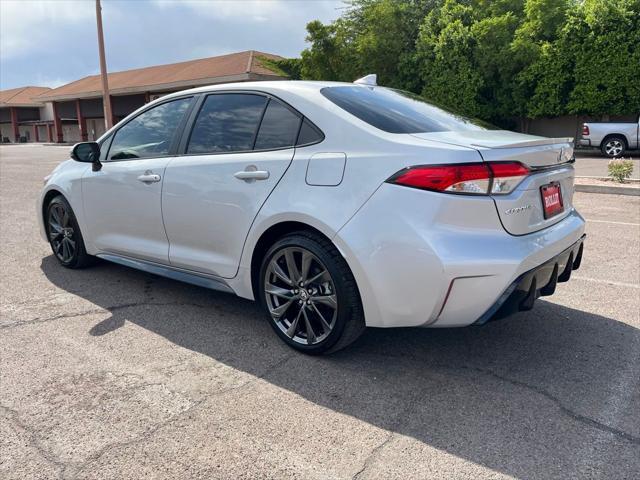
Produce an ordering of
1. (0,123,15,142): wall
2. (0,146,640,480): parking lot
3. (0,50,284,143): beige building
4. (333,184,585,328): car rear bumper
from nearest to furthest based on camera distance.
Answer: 1. (0,146,640,480): parking lot
2. (333,184,585,328): car rear bumper
3. (0,50,284,143): beige building
4. (0,123,15,142): wall

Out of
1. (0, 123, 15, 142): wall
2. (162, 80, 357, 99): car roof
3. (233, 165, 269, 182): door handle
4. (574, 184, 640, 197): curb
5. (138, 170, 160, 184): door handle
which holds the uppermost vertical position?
(0, 123, 15, 142): wall

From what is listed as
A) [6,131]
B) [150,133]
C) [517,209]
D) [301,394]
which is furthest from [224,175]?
[6,131]

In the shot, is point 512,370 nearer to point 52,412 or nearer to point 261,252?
point 261,252

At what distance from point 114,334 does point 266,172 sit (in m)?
1.56

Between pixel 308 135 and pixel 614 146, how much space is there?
1848 centimetres

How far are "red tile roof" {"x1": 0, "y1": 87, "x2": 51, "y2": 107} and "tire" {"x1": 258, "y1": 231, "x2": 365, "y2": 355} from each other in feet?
190

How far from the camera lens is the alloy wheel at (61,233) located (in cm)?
505

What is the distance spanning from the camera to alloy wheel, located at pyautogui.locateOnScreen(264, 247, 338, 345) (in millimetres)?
3199

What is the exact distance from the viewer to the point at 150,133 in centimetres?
429

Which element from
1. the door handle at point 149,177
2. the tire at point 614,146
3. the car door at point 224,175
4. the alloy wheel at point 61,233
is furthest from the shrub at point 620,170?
the alloy wheel at point 61,233

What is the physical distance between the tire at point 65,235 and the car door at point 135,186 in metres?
0.31

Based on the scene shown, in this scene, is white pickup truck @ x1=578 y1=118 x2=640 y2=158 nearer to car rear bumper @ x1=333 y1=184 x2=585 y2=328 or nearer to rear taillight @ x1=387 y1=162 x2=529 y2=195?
car rear bumper @ x1=333 y1=184 x2=585 y2=328

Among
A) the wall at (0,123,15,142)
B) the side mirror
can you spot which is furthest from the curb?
the wall at (0,123,15,142)

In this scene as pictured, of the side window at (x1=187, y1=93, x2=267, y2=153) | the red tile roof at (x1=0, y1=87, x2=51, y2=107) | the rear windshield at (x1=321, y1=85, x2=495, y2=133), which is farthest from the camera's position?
the red tile roof at (x1=0, y1=87, x2=51, y2=107)
